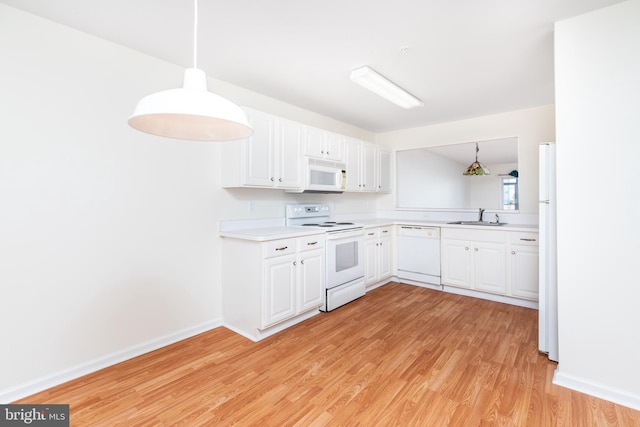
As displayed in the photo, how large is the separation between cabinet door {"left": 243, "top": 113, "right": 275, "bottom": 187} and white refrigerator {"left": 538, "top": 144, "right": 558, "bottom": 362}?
234 centimetres

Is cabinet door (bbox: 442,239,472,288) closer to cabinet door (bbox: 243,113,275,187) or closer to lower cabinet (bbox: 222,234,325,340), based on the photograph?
lower cabinet (bbox: 222,234,325,340)

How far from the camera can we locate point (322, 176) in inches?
139

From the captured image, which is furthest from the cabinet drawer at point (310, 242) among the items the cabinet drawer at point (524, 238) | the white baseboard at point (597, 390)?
the cabinet drawer at point (524, 238)

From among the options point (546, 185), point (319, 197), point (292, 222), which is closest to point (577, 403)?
point (546, 185)

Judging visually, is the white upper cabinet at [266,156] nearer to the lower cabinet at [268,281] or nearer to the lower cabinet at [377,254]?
the lower cabinet at [268,281]

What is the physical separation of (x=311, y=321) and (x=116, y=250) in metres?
1.88

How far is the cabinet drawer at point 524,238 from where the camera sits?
3285mm

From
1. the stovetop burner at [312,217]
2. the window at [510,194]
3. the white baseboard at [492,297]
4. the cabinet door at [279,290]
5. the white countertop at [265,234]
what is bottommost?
the white baseboard at [492,297]

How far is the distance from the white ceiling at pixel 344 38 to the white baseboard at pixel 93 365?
240cm

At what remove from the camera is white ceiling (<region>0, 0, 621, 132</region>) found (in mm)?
1811

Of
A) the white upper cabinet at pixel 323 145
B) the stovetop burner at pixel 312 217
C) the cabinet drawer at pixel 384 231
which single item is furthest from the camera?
the cabinet drawer at pixel 384 231

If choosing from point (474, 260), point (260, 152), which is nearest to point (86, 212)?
point (260, 152)

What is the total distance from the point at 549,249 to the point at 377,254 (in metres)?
2.11

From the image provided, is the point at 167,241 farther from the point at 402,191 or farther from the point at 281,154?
the point at 402,191
